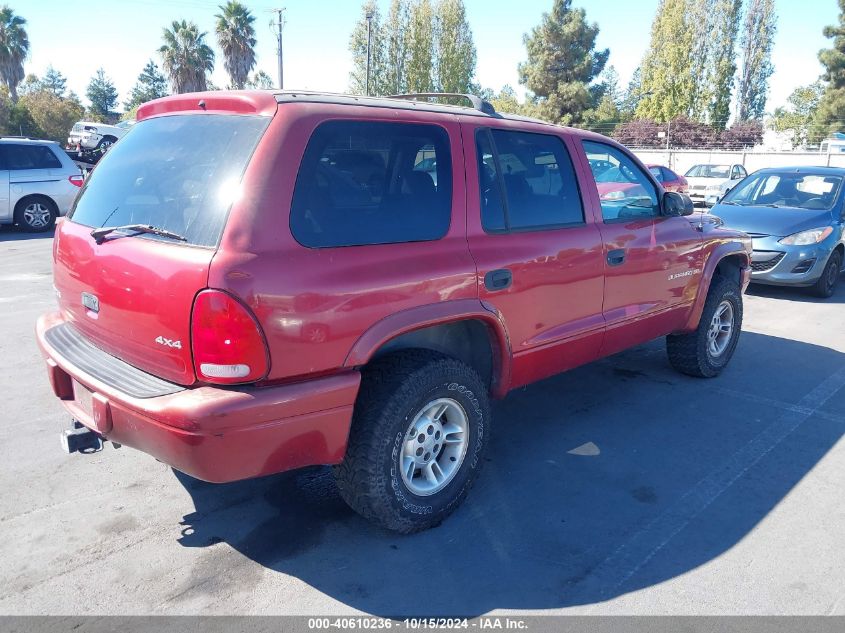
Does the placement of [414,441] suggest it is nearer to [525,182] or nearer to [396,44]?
[525,182]

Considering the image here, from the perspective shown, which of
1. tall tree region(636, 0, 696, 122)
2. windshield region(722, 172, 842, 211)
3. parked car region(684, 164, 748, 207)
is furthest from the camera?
tall tree region(636, 0, 696, 122)

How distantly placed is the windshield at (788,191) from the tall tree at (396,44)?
38.6 meters

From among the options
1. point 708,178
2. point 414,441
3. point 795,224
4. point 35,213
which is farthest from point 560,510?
point 708,178

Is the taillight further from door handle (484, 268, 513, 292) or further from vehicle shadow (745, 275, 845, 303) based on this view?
vehicle shadow (745, 275, 845, 303)

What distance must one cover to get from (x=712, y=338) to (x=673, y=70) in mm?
48352

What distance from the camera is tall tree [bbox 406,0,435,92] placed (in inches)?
1788

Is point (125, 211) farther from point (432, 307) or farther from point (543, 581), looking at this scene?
point (543, 581)

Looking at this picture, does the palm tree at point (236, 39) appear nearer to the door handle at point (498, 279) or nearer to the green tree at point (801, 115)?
the green tree at point (801, 115)

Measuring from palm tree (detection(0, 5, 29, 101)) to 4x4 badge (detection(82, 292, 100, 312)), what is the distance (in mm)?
52091

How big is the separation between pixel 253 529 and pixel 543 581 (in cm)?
137

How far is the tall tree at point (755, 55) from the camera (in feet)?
159

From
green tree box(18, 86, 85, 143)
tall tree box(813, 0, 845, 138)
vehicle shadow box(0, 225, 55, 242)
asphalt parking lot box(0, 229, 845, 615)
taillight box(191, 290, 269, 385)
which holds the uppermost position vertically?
tall tree box(813, 0, 845, 138)

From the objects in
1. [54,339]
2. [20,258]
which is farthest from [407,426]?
[20,258]

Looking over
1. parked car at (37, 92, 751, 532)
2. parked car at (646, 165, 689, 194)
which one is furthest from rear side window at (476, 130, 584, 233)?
parked car at (646, 165, 689, 194)
